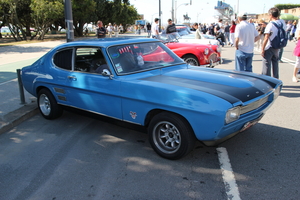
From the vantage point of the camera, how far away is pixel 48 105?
5.58m

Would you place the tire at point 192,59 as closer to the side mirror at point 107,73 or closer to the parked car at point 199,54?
the parked car at point 199,54

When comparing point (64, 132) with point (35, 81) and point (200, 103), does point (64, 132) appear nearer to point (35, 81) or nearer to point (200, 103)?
point (35, 81)

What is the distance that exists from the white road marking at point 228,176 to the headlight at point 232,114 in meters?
0.67

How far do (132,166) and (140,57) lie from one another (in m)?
1.82

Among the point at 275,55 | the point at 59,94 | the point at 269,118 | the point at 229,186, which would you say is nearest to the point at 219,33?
the point at 275,55

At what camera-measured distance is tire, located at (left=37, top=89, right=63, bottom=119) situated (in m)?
5.29

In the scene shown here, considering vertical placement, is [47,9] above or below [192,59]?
above

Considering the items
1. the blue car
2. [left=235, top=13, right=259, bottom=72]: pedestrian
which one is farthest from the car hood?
[left=235, top=13, right=259, bottom=72]: pedestrian

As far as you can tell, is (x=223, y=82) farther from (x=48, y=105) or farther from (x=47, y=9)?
(x=47, y=9)

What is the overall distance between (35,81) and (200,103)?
3674 mm

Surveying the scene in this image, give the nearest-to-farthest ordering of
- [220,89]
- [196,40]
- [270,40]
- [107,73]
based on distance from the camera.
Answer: [220,89], [107,73], [270,40], [196,40]

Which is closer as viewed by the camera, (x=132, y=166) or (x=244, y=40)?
(x=132, y=166)

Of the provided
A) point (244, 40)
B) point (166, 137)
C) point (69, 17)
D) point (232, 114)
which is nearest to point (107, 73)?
point (166, 137)

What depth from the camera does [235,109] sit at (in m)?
3.23
